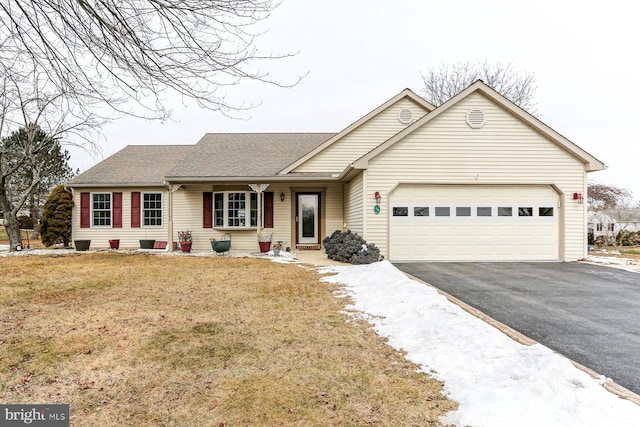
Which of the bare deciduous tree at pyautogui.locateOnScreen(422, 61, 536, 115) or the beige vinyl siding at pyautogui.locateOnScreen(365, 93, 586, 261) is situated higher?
the bare deciduous tree at pyautogui.locateOnScreen(422, 61, 536, 115)

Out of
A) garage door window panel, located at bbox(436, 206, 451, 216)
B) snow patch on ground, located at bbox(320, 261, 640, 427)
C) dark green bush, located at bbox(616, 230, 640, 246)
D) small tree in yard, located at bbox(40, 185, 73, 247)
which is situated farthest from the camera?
dark green bush, located at bbox(616, 230, 640, 246)

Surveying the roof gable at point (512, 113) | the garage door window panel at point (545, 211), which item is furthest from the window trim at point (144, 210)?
the garage door window panel at point (545, 211)

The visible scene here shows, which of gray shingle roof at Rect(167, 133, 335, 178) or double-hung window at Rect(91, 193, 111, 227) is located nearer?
gray shingle roof at Rect(167, 133, 335, 178)

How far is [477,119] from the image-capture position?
420 inches

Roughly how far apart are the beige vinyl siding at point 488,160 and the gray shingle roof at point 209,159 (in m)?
4.90

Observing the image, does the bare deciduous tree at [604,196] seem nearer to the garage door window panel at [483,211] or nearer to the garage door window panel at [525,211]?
the garage door window panel at [525,211]

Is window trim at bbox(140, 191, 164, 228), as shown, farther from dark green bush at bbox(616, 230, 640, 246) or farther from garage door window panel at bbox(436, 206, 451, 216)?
dark green bush at bbox(616, 230, 640, 246)

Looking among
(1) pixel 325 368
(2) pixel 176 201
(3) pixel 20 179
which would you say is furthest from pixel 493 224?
(3) pixel 20 179

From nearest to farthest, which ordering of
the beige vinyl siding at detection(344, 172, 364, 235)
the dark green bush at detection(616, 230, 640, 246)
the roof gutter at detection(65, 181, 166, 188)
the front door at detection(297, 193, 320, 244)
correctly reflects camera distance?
the beige vinyl siding at detection(344, 172, 364, 235) < the front door at detection(297, 193, 320, 244) < the roof gutter at detection(65, 181, 166, 188) < the dark green bush at detection(616, 230, 640, 246)

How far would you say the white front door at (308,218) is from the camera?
13.8 meters

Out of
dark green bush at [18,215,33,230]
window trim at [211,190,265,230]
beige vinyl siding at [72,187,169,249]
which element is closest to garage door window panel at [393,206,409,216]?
window trim at [211,190,265,230]

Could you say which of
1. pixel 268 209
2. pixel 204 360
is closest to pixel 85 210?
pixel 268 209

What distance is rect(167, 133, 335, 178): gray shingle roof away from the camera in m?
13.0

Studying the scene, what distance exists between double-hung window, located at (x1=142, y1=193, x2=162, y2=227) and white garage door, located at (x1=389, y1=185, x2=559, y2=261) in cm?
987
